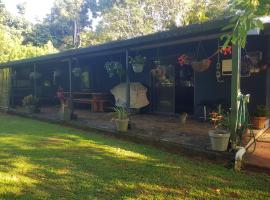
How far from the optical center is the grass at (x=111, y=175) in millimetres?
4133

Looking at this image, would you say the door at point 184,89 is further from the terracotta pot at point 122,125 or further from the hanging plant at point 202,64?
the terracotta pot at point 122,125

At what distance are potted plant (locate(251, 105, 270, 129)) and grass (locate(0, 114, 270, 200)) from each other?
251 centimetres

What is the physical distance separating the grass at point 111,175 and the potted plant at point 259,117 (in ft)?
8.23

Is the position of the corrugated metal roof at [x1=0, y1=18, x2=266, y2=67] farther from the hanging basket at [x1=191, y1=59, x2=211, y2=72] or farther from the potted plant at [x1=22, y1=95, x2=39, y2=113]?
the potted plant at [x1=22, y1=95, x2=39, y2=113]

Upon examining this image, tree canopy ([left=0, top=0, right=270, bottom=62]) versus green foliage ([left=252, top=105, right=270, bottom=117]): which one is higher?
tree canopy ([left=0, top=0, right=270, bottom=62])

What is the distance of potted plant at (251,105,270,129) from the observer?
7.42 m

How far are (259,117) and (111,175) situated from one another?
4187 millimetres

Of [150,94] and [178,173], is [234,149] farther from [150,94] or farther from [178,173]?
[150,94]

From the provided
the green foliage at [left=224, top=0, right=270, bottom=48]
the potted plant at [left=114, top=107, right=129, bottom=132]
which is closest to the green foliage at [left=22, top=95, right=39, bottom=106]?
the potted plant at [left=114, top=107, right=129, bottom=132]

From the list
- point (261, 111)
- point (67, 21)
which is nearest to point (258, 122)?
point (261, 111)

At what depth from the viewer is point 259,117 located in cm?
742

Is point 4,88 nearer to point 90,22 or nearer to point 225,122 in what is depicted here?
point 225,122

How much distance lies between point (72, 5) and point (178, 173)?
41.0m

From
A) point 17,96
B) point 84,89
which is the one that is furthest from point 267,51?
point 17,96
